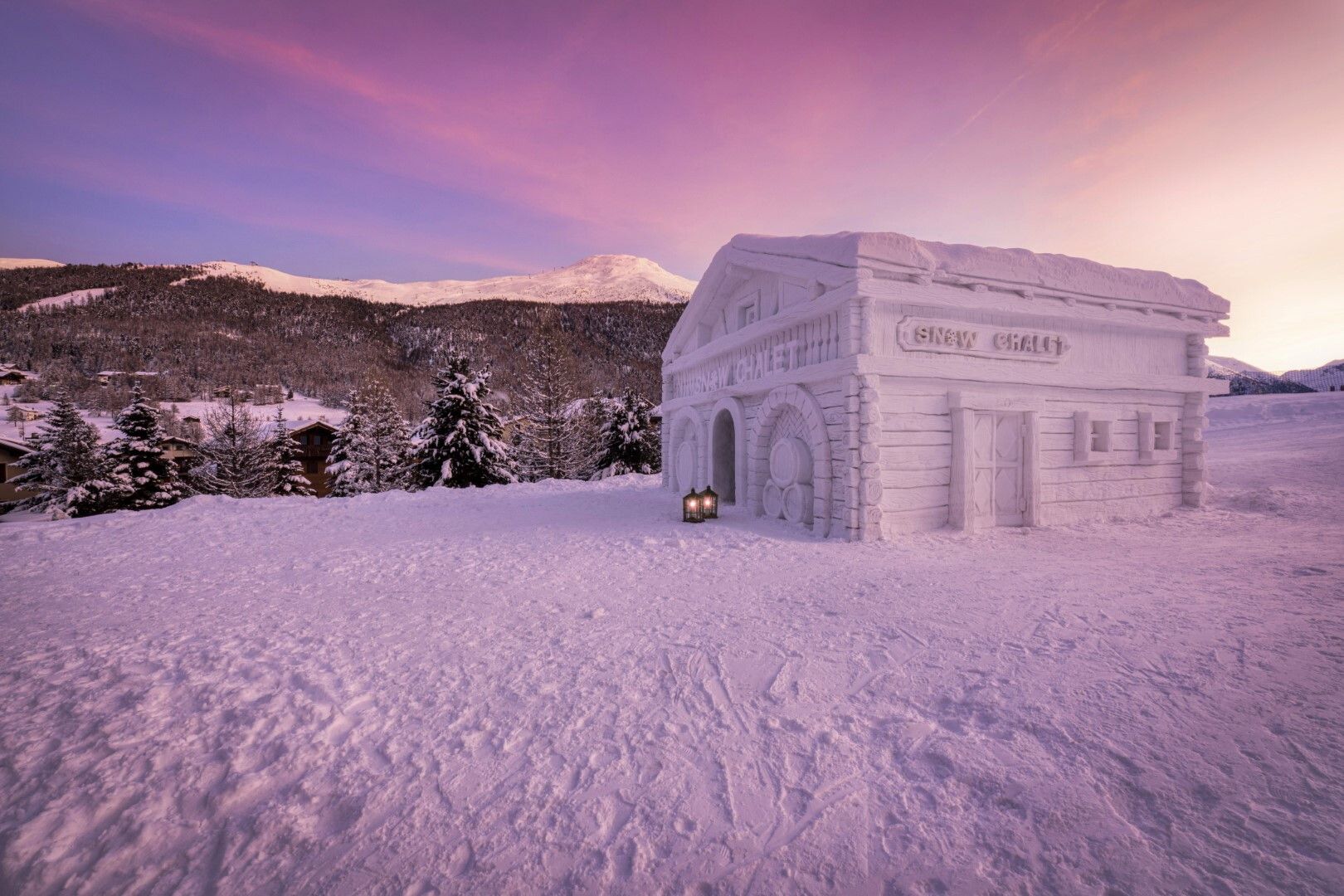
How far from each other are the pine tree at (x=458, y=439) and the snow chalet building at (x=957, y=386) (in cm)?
1361

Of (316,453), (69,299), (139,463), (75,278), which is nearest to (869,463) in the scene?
(139,463)

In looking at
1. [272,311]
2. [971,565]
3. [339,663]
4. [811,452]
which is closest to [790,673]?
[339,663]

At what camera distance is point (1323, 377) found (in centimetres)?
2381

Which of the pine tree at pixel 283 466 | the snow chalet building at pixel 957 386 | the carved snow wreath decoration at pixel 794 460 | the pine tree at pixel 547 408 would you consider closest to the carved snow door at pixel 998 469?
the snow chalet building at pixel 957 386

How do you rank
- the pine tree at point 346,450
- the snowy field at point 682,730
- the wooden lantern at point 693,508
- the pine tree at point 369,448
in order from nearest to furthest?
1. the snowy field at point 682,730
2. the wooden lantern at point 693,508
3. the pine tree at point 346,450
4. the pine tree at point 369,448

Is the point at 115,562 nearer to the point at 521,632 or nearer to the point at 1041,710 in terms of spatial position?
the point at 521,632

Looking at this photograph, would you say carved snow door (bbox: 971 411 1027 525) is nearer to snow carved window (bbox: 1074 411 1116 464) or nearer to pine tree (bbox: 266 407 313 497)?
snow carved window (bbox: 1074 411 1116 464)

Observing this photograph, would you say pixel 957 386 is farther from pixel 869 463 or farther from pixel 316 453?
pixel 316 453

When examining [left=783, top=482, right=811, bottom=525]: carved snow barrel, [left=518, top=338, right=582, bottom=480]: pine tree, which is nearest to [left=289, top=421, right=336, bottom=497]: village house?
[left=518, top=338, right=582, bottom=480]: pine tree

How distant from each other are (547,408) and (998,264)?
70.7 feet

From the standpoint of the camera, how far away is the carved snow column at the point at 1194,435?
10266mm

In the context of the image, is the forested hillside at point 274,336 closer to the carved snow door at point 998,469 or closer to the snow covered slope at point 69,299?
the snow covered slope at point 69,299

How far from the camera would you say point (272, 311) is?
118 m

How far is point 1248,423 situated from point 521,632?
27052 mm
